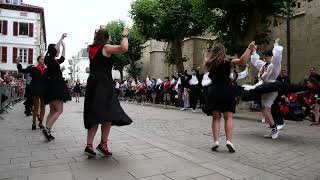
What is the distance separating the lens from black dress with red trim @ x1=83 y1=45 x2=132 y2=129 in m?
5.59

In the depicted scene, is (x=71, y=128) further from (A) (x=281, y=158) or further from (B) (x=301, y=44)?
(B) (x=301, y=44)

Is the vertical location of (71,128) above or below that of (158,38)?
below

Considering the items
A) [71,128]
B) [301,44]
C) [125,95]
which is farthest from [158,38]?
[71,128]

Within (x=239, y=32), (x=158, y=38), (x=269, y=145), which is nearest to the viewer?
(x=269, y=145)

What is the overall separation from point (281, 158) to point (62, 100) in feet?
14.1

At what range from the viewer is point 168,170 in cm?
497

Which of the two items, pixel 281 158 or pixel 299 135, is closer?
pixel 281 158

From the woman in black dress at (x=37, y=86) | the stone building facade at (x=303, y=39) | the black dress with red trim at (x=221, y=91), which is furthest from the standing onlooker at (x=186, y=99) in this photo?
the black dress with red trim at (x=221, y=91)

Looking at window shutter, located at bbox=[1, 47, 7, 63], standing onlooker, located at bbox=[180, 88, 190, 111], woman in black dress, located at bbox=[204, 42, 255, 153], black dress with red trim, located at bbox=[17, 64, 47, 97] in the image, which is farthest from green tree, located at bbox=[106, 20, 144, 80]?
woman in black dress, located at bbox=[204, 42, 255, 153]

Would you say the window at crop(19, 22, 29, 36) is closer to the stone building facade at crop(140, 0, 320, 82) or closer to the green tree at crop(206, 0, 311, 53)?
the stone building facade at crop(140, 0, 320, 82)

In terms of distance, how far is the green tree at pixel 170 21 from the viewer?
30.0m

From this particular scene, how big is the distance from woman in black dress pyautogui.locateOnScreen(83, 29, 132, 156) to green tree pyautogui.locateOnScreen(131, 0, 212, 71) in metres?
23.0

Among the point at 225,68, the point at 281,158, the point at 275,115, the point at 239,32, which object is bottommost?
the point at 281,158

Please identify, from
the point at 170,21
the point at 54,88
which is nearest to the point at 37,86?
the point at 54,88
